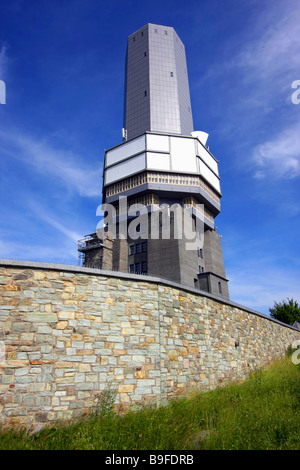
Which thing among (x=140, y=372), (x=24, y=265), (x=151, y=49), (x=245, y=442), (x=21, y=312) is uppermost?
(x=151, y=49)

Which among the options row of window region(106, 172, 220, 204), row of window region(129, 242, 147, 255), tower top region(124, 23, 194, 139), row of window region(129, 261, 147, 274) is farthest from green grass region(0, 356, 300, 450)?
tower top region(124, 23, 194, 139)

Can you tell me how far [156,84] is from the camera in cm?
4472

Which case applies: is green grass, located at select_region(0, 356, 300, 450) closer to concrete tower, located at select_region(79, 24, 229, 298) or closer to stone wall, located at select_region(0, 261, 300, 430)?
stone wall, located at select_region(0, 261, 300, 430)

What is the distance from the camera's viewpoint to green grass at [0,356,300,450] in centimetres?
658

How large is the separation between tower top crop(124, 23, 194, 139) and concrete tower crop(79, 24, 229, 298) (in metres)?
0.15

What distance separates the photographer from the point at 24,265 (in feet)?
30.0

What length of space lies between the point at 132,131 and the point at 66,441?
42.0 m

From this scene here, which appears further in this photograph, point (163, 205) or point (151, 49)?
point (151, 49)

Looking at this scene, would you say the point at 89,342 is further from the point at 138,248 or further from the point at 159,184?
the point at 159,184

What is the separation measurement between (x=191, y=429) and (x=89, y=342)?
3.72 m

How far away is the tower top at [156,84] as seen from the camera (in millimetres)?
43062

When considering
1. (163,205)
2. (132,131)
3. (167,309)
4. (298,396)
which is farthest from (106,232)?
(298,396)

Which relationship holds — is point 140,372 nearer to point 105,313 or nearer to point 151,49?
point 105,313

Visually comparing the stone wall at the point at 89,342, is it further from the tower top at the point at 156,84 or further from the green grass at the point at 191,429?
the tower top at the point at 156,84
